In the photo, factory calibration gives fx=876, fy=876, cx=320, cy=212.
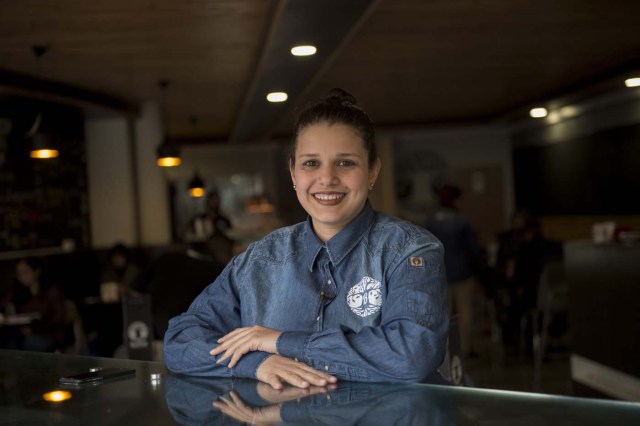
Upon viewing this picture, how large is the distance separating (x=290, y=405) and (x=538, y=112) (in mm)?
10875

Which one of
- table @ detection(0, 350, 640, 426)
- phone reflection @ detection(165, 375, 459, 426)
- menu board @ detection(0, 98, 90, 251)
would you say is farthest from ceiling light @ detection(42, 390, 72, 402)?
menu board @ detection(0, 98, 90, 251)

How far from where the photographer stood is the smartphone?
169 centimetres

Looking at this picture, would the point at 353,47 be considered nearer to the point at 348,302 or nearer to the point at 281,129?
the point at 348,302

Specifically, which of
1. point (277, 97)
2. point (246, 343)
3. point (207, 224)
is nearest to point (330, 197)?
point (246, 343)

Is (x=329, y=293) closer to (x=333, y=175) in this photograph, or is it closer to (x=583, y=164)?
(x=333, y=175)

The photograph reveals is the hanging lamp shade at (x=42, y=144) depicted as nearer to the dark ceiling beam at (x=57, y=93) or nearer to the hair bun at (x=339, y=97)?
the dark ceiling beam at (x=57, y=93)

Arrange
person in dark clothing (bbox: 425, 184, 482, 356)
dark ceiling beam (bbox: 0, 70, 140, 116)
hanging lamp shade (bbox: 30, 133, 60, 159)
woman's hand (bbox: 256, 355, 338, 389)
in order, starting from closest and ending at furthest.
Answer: woman's hand (bbox: 256, 355, 338, 389) < dark ceiling beam (bbox: 0, 70, 140, 116) < hanging lamp shade (bbox: 30, 133, 60, 159) < person in dark clothing (bbox: 425, 184, 482, 356)

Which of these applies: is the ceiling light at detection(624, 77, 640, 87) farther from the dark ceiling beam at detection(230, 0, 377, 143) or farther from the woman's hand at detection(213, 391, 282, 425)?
the woman's hand at detection(213, 391, 282, 425)

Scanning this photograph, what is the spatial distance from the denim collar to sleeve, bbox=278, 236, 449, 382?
0.40 feet

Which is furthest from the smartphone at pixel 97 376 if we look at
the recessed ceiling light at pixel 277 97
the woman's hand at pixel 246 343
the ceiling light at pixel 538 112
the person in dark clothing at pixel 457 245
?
the ceiling light at pixel 538 112

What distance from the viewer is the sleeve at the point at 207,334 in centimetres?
172

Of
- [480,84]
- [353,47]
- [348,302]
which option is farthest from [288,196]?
[348,302]

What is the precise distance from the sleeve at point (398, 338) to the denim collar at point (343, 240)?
0.40 feet

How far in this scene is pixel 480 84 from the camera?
9.38 metres
